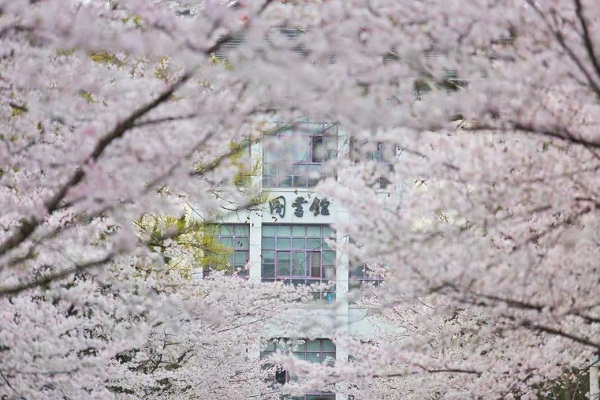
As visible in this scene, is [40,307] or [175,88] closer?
[175,88]

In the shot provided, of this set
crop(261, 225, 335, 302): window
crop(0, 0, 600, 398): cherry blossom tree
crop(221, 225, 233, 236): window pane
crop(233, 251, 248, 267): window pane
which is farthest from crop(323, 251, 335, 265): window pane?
crop(0, 0, 600, 398): cherry blossom tree

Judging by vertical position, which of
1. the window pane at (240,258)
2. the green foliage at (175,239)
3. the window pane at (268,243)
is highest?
the green foliage at (175,239)

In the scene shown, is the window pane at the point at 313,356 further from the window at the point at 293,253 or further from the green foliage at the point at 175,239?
the green foliage at the point at 175,239

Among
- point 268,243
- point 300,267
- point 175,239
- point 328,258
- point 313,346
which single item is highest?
point 175,239

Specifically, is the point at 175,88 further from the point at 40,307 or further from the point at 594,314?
the point at 40,307

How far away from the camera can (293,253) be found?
35500 millimetres

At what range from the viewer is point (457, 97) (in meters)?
5.45

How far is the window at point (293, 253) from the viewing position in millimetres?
35281

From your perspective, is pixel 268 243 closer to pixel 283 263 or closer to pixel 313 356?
pixel 283 263

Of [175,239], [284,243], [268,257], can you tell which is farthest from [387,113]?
[268,257]

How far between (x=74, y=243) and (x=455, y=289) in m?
3.33

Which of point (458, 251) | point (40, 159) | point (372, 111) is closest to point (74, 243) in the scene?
point (40, 159)

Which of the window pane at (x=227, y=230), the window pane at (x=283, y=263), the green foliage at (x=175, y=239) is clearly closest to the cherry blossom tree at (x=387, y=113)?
the green foliage at (x=175, y=239)

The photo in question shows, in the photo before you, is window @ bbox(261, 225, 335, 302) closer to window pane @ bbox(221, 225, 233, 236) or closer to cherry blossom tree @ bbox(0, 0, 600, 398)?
window pane @ bbox(221, 225, 233, 236)
